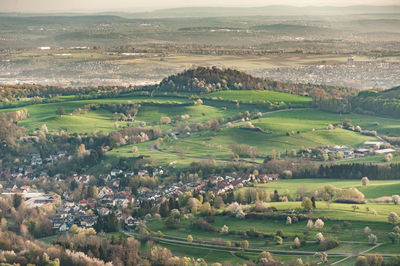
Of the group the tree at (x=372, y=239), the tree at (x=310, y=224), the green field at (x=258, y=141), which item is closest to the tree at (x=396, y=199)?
the tree at (x=310, y=224)

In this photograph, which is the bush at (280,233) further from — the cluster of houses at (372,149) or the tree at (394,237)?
the cluster of houses at (372,149)

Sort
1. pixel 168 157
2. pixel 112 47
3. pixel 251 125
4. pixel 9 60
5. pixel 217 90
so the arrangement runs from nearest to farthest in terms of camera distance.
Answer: pixel 168 157, pixel 251 125, pixel 217 90, pixel 9 60, pixel 112 47

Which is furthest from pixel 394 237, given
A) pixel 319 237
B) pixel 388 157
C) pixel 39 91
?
pixel 39 91

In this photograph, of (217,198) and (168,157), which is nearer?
(217,198)

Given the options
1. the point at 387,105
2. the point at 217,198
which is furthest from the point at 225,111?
the point at 217,198

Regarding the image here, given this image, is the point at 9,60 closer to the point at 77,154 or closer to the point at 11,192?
the point at 77,154

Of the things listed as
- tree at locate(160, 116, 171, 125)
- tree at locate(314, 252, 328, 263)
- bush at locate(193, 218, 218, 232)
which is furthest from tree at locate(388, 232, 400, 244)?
tree at locate(160, 116, 171, 125)
